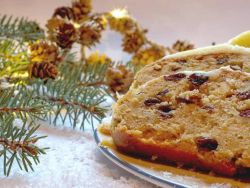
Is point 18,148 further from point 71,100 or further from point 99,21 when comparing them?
point 99,21

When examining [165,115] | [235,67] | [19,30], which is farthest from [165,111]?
[19,30]

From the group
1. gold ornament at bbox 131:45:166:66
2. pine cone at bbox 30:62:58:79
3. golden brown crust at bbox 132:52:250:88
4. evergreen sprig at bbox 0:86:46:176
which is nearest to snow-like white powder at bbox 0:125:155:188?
evergreen sprig at bbox 0:86:46:176

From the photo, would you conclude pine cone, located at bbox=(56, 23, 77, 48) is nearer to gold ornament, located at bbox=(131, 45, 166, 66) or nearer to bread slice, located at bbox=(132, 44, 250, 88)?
gold ornament, located at bbox=(131, 45, 166, 66)

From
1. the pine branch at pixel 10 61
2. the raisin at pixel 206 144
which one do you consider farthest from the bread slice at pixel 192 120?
the pine branch at pixel 10 61

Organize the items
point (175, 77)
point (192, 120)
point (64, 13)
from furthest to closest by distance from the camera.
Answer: point (64, 13), point (175, 77), point (192, 120)

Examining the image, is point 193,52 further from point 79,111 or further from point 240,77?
point 79,111

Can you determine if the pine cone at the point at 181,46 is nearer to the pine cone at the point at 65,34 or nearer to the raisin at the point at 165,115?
the pine cone at the point at 65,34
